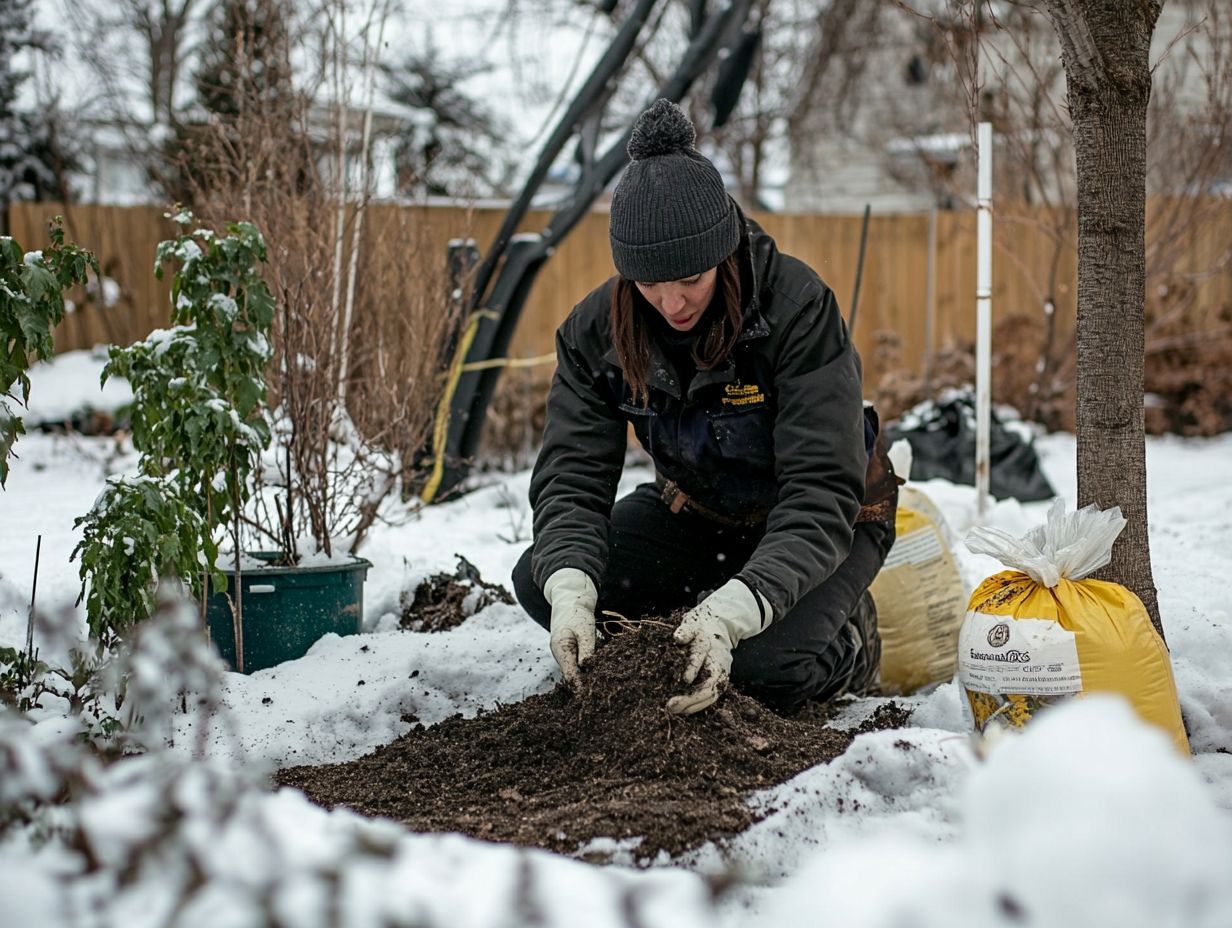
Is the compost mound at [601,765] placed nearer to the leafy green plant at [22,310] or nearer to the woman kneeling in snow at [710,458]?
the woman kneeling in snow at [710,458]

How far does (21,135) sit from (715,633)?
36.3 ft

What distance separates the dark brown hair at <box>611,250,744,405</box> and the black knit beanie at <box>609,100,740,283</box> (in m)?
0.09

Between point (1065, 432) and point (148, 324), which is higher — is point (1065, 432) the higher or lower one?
the lower one

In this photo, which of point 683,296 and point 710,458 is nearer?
point 683,296

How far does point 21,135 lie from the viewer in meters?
11.1

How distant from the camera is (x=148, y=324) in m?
9.45

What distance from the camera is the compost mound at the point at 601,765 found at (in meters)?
1.91

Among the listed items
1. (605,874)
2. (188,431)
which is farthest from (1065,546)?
(188,431)

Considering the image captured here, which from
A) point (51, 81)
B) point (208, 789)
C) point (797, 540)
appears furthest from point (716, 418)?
point (51, 81)

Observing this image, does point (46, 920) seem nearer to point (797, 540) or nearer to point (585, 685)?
point (585, 685)

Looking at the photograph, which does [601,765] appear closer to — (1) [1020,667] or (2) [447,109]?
(1) [1020,667]

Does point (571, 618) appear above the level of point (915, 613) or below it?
above

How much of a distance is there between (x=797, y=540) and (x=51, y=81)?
1165 cm

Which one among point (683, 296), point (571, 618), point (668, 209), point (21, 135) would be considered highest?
point (21, 135)
